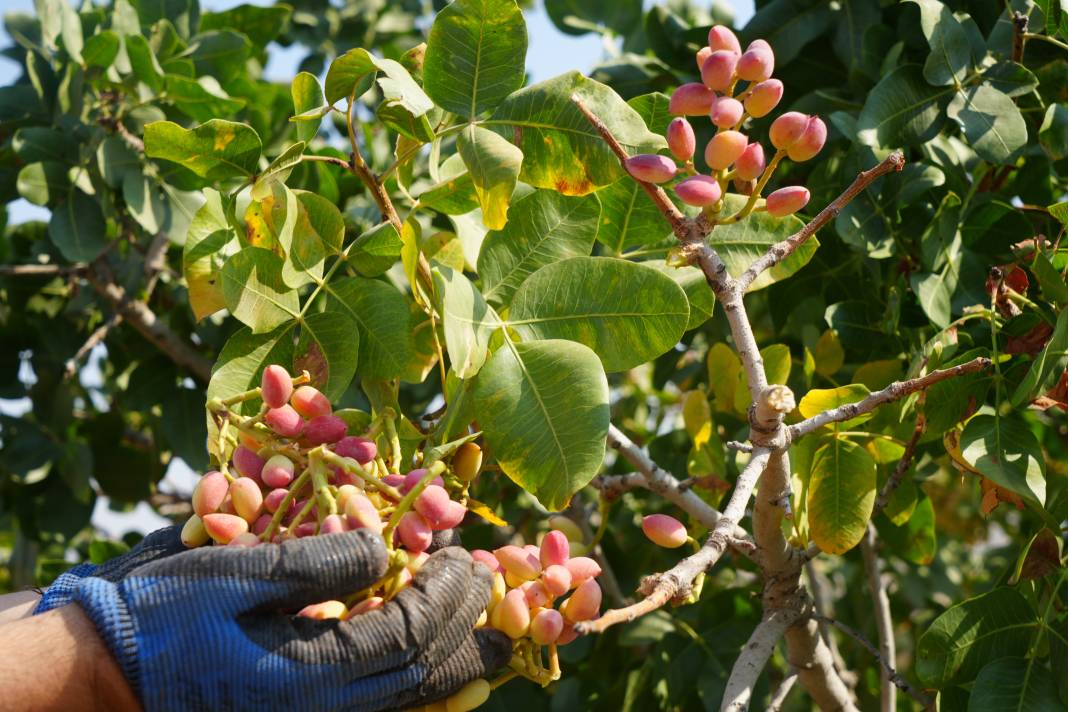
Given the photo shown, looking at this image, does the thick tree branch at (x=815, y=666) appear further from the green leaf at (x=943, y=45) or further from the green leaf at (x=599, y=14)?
the green leaf at (x=599, y=14)

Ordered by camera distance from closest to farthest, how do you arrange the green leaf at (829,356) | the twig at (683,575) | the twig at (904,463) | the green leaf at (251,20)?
1. the twig at (683,575)
2. the twig at (904,463)
3. the green leaf at (829,356)
4. the green leaf at (251,20)

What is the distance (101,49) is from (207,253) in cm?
75

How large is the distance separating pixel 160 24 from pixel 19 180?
34 centimetres

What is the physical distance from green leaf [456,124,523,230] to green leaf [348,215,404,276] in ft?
0.50

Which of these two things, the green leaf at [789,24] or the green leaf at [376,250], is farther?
the green leaf at [789,24]

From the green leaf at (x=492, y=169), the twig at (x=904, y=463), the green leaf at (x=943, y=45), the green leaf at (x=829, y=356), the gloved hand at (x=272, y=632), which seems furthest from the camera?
the green leaf at (x=829, y=356)

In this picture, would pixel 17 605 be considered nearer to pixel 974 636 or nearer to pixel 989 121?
pixel 974 636

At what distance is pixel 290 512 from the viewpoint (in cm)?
86

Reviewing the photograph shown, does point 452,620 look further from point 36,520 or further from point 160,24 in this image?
point 36,520

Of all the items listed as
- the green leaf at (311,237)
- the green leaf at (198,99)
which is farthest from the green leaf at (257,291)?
the green leaf at (198,99)

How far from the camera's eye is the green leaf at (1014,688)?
104 cm

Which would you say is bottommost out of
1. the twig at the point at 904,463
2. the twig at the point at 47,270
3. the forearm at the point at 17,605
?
the twig at the point at 47,270

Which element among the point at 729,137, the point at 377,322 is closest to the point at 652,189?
the point at 729,137

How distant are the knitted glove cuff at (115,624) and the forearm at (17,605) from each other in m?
0.25
